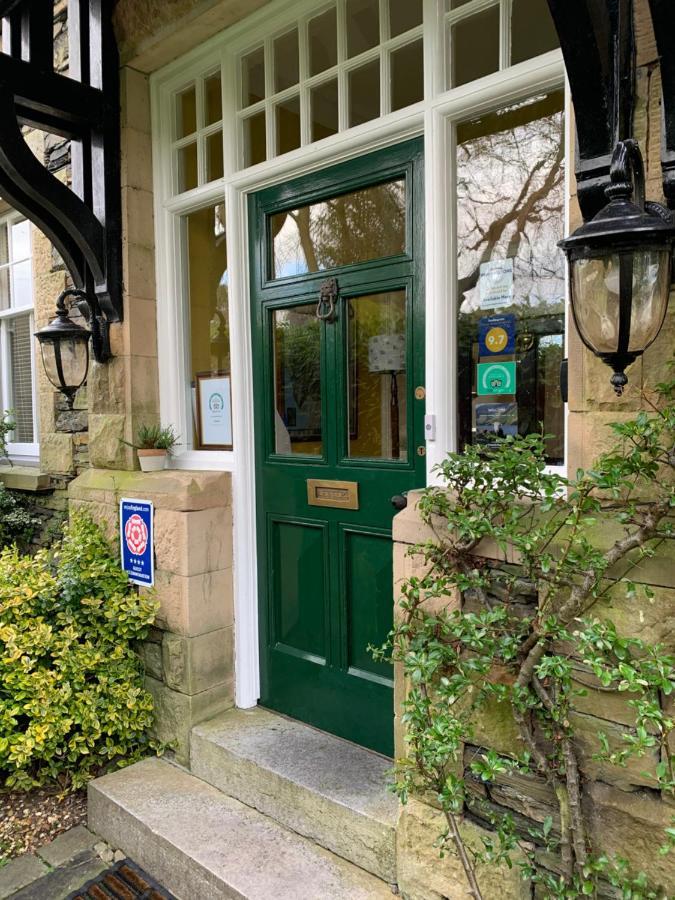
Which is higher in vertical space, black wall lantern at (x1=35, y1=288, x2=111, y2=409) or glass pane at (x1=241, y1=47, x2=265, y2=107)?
glass pane at (x1=241, y1=47, x2=265, y2=107)

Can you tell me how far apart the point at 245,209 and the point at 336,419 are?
3.75ft

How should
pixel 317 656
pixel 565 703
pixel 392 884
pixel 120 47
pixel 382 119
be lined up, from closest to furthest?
pixel 565 703 → pixel 392 884 → pixel 382 119 → pixel 317 656 → pixel 120 47

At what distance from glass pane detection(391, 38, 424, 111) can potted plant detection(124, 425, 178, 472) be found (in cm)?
186

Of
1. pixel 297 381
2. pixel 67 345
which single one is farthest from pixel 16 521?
pixel 297 381

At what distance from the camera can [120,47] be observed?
3.16 meters

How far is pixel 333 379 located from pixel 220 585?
115 centimetres

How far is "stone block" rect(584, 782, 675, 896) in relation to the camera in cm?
160

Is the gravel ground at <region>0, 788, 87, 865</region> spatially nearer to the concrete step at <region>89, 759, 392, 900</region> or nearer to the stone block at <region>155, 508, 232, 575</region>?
the concrete step at <region>89, 759, 392, 900</region>

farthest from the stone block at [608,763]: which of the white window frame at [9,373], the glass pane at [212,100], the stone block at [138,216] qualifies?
the white window frame at [9,373]

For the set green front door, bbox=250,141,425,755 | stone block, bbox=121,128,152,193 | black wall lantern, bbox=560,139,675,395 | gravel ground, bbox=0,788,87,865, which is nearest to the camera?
black wall lantern, bbox=560,139,675,395

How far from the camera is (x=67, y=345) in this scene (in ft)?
10.2

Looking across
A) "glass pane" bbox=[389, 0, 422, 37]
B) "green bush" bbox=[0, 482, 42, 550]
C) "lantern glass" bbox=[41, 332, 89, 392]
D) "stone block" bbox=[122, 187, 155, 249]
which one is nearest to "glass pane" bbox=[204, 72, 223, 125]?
"stone block" bbox=[122, 187, 155, 249]

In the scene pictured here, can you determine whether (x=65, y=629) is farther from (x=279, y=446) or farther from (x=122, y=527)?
(x=279, y=446)

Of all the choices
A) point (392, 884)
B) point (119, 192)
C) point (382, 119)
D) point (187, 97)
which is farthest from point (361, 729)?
point (187, 97)
